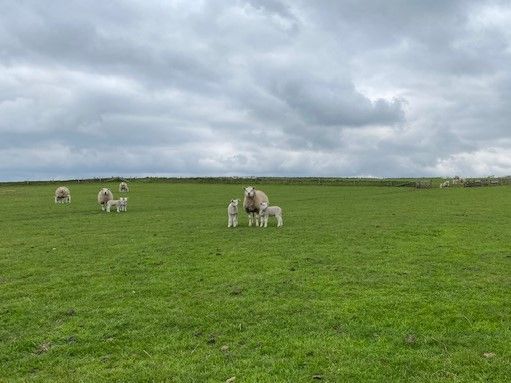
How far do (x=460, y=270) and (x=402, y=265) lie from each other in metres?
1.82

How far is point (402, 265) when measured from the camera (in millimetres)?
16297

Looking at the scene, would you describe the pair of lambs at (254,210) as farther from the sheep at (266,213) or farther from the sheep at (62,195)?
the sheep at (62,195)

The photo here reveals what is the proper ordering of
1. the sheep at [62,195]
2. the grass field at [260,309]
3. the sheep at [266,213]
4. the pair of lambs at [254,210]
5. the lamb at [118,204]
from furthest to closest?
the sheep at [62,195] < the lamb at [118,204] < the pair of lambs at [254,210] < the sheep at [266,213] < the grass field at [260,309]

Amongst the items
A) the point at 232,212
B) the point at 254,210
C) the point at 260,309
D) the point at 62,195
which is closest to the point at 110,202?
the point at 62,195

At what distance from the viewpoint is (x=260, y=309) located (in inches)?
459

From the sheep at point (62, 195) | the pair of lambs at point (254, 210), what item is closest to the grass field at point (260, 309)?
the pair of lambs at point (254, 210)

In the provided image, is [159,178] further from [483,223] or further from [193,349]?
[193,349]

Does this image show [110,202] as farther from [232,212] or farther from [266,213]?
[266,213]

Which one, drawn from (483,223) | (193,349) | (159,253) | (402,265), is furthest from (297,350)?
(483,223)

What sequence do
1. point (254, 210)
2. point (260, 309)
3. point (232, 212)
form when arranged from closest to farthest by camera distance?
point (260, 309), point (232, 212), point (254, 210)

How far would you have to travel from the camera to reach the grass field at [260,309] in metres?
8.61

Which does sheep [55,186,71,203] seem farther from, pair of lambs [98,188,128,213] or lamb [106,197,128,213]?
lamb [106,197,128,213]

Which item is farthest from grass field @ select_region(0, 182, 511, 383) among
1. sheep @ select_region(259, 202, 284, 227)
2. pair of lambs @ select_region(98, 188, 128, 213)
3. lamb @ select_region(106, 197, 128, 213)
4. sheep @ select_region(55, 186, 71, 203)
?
sheep @ select_region(55, 186, 71, 203)

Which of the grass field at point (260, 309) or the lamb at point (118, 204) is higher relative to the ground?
the lamb at point (118, 204)
